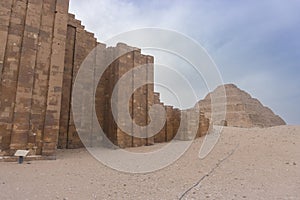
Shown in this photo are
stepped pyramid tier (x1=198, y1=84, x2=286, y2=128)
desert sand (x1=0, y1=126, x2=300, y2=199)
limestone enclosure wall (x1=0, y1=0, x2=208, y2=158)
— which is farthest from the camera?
stepped pyramid tier (x1=198, y1=84, x2=286, y2=128)

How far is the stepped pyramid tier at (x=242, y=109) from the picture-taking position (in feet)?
183

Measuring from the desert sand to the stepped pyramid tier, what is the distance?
46.7 m

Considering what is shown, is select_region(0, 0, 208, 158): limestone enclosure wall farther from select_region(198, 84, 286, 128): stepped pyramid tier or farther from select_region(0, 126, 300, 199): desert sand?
select_region(198, 84, 286, 128): stepped pyramid tier

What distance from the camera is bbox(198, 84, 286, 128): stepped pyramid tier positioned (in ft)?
183

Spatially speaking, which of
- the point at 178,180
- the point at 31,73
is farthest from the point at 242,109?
the point at 178,180

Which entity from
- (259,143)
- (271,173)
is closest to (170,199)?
(271,173)

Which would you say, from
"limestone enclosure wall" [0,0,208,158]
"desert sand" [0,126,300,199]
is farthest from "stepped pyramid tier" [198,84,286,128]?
"desert sand" [0,126,300,199]

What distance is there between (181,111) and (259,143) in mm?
5860

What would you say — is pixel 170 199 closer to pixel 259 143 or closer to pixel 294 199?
pixel 294 199

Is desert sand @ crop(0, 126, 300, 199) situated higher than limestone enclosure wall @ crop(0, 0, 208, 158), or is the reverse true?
limestone enclosure wall @ crop(0, 0, 208, 158)

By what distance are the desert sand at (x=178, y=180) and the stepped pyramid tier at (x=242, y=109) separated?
46.7 metres

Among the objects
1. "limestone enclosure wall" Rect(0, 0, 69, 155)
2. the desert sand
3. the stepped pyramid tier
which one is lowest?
the desert sand

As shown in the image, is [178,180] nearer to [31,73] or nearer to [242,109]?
[31,73]

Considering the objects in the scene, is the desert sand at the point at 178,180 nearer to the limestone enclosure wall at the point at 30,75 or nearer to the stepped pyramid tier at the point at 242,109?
the limestone enclosure wall at the point at 30,75
